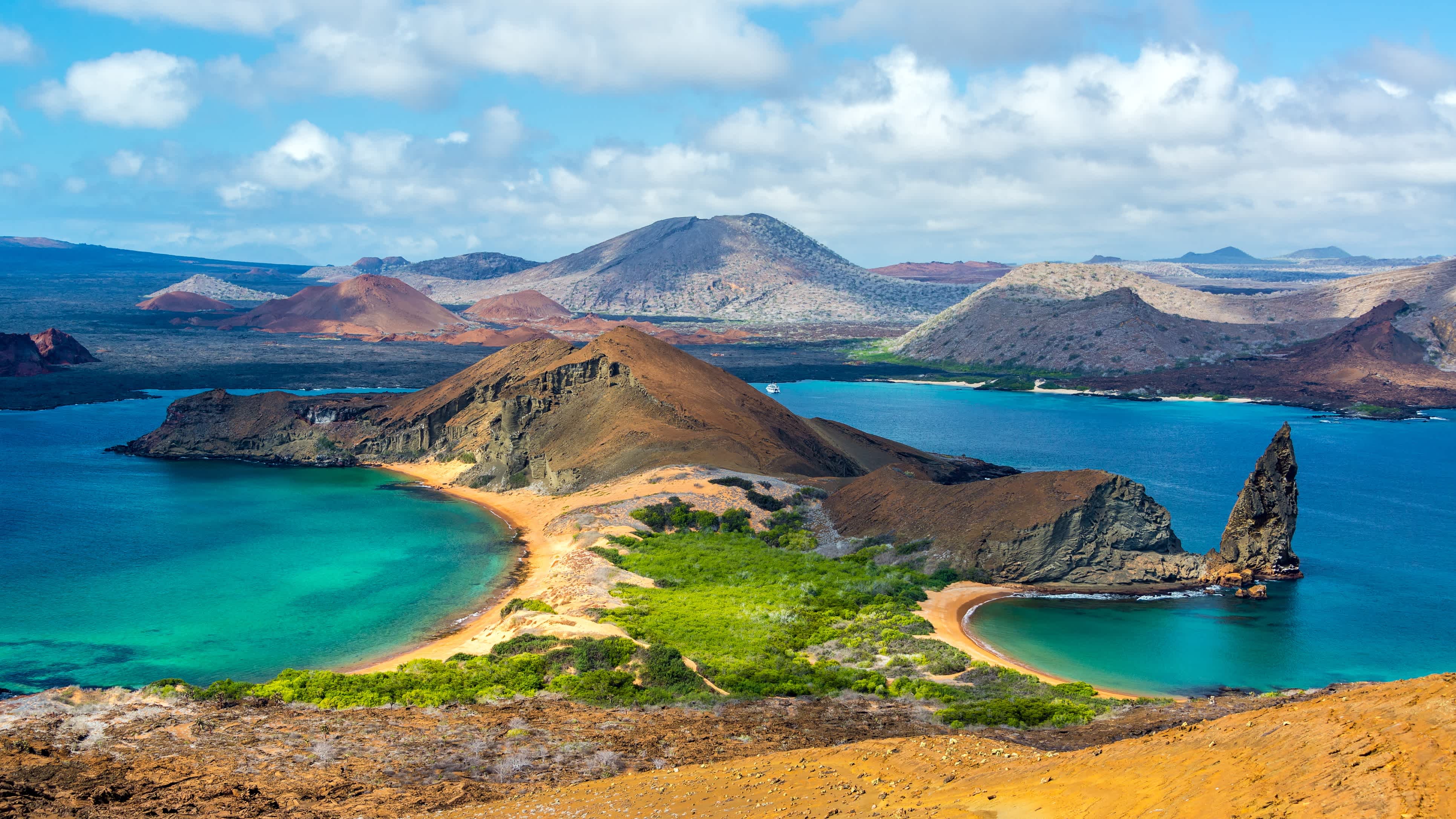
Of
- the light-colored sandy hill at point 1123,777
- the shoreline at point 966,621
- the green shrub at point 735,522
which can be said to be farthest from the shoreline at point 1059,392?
the light-colored sandy hill at point 1123,777

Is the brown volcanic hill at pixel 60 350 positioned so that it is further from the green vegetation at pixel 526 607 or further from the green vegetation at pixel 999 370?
the green vegetation at pixel 999 370

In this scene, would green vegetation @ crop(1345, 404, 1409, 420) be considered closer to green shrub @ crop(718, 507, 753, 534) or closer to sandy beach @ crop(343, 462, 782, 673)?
sandy beach @ crop(343, 462, 782, 673)

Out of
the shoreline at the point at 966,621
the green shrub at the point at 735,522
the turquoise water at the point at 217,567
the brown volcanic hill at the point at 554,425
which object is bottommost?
the turquoise water at the point at 217,567

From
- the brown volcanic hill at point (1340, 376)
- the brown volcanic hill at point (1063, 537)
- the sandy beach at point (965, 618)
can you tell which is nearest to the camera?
the sandy beach at point (965, 618)

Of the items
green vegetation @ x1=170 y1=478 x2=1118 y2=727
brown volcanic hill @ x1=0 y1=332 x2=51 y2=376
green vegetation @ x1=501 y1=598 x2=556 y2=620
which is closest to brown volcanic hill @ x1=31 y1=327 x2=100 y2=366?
brown volcanic hill @ x1=0 y1=332 x2=51 y2=376

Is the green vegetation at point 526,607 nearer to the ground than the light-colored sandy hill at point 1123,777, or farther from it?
nearer to the ground

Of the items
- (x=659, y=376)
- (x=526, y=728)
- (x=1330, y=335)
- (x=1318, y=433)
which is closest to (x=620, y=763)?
(x=526, y=728)

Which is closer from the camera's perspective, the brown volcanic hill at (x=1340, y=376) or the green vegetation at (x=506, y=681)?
the green vegetation at (x=506, y=681)

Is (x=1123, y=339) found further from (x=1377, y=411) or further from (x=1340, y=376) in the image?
(x=1377, y=411)
